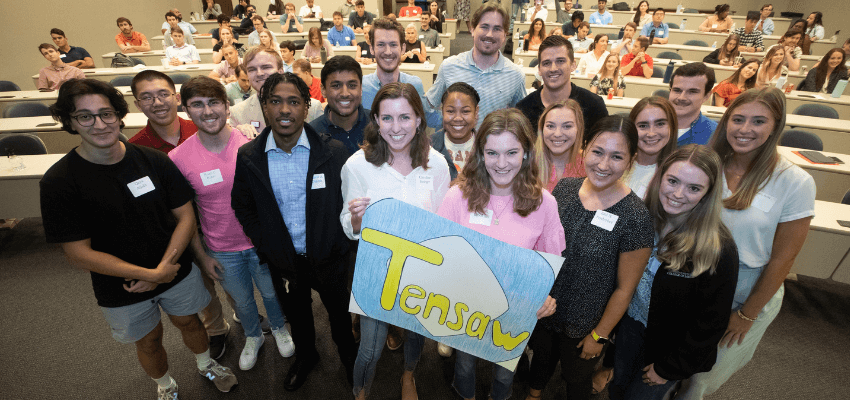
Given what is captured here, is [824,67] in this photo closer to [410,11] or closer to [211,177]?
[211,177]

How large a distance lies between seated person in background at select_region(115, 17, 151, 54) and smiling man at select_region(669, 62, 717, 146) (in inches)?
418

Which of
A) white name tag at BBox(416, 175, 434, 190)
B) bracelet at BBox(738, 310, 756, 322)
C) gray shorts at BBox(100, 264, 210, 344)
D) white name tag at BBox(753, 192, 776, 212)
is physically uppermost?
white name tag at BBox(416, 175, 434, 190)

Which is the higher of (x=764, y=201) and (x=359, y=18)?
(x=359, y=18)

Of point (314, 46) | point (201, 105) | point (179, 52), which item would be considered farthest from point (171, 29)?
point (201, 105)

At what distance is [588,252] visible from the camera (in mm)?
1541

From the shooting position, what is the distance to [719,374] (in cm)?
178

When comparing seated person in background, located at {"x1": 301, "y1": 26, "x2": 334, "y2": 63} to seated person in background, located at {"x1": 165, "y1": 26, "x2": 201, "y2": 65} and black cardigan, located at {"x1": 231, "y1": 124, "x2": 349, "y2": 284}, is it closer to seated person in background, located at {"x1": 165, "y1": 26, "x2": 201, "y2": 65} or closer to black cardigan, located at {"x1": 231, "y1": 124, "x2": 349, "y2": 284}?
seated person in background, located at {"x1": 165, "y1": 26, "x2": 201, "y2": 65}

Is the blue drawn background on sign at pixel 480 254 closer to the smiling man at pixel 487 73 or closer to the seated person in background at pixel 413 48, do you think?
the smiling man at pixel 487 73

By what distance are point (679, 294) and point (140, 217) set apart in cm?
240

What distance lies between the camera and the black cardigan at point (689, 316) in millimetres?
1417

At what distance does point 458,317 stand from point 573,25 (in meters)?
9.37

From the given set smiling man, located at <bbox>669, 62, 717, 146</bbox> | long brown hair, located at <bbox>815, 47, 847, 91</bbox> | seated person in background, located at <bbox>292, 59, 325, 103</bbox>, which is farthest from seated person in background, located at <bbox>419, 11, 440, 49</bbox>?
smiling man, located at <bbox>669, 62, 717, 146</bbox>

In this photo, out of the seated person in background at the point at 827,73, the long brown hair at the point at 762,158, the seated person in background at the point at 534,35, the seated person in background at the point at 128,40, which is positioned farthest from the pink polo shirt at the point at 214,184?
the seated person in background at the point at 128,40

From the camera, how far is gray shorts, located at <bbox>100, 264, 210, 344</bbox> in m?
1.79
